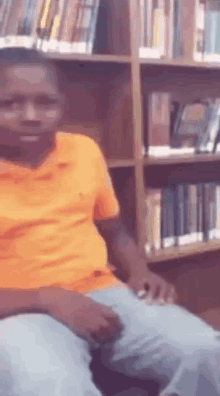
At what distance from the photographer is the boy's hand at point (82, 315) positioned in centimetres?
96

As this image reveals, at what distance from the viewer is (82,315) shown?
0.96m

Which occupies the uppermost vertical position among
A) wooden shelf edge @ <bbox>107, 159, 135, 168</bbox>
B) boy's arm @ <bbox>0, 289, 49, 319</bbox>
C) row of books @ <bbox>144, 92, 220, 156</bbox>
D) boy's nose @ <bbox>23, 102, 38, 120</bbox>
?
boy's nose @ <bbox>23, 102, 38, 120</bbox>

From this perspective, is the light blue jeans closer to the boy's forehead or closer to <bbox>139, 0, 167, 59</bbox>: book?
the boy's forehead

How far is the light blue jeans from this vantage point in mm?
847

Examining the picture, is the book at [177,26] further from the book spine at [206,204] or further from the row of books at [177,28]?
A: the book spine at [206,204]

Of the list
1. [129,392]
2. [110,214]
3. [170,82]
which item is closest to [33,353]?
[129,392]

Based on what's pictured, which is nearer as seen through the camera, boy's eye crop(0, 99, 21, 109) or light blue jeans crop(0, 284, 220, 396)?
light blue jeans crop(0, 284, 220, 396)

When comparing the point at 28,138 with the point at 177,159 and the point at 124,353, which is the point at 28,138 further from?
the point at 177,159

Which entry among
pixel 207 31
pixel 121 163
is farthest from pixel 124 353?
pixel 207 31

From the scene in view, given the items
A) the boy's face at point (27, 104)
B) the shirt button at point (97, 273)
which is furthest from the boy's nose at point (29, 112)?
the shirt button at point (97, 273)

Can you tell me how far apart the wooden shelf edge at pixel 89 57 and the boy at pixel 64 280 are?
0.29 metres

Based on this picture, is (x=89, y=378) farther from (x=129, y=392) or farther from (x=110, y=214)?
(x=110, y=214)

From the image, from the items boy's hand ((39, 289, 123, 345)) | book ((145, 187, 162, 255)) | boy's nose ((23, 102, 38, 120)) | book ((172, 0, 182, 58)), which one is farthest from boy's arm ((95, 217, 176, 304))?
book ((172, 0, 182, 58))

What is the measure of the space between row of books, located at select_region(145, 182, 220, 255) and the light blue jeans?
727 mm
